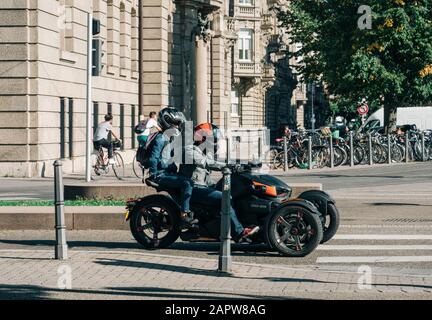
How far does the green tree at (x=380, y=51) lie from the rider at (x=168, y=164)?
30.4 meters

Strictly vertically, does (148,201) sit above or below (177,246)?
above

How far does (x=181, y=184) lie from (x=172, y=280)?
2619mm

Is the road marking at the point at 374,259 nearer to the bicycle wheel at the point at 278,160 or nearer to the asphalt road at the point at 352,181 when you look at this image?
the asphalt road at the point at 352,181

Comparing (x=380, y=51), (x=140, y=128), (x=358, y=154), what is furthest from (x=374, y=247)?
(x=380, y=51)

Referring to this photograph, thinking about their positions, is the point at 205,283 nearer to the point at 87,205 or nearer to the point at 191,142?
the point at 191,142

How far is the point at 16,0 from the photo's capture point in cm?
2881

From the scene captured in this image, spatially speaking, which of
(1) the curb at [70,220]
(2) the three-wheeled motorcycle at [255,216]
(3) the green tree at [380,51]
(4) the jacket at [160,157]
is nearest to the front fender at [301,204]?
(2) the three-wheeled motorcycle at [255,216]

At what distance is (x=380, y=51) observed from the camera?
145 ft

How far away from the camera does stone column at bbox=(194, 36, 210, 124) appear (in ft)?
161

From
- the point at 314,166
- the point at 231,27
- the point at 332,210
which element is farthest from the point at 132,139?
the point at 332,210

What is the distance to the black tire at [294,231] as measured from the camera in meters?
12.7

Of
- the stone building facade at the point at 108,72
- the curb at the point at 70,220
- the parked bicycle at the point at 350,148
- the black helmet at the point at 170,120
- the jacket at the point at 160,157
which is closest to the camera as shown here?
the jacket at the point at 160,157

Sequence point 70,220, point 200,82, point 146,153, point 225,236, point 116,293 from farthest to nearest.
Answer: point 200,82 → point 70,220 → point 146,153 → point 225,236 → point 116,293

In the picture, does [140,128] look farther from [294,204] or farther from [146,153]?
[294,204]
